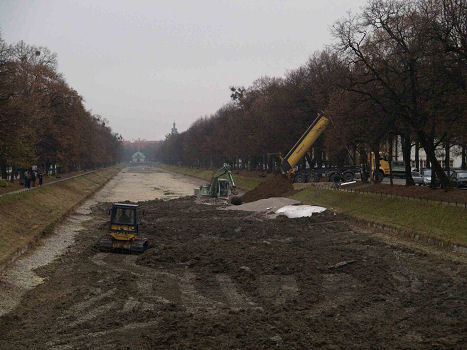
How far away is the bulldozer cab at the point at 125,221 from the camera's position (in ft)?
88.2

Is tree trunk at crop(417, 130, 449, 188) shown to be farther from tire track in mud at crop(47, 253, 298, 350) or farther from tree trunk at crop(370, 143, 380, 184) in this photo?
tire track in mud at crop(47, 253, 298, 350)

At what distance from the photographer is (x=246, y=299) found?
59.1ft

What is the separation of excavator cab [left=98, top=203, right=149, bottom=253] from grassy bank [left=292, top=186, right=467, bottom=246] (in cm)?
1539

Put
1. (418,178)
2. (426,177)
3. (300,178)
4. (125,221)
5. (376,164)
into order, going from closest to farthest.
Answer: (125,221)
(376,164)
(426,177)
(418,178)
(300,178)

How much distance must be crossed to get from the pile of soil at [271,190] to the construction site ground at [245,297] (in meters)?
25.9

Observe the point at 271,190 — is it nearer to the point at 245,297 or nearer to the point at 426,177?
the point at 426,177

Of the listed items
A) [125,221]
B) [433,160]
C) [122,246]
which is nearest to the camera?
[122,246]

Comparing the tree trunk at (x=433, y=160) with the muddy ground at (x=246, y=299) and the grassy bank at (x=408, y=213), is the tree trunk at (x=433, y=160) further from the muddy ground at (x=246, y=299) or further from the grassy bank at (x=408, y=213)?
the muddy ground at (x=246, y=299)

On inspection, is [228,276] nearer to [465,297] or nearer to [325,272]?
[325,272]

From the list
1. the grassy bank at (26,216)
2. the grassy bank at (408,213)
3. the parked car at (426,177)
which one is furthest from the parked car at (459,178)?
the grassy bank at (26,216)

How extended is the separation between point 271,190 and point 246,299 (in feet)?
135

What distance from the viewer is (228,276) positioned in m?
21.6

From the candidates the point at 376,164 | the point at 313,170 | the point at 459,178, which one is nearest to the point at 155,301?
the point at 376,164

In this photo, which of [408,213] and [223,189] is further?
[223,189]
